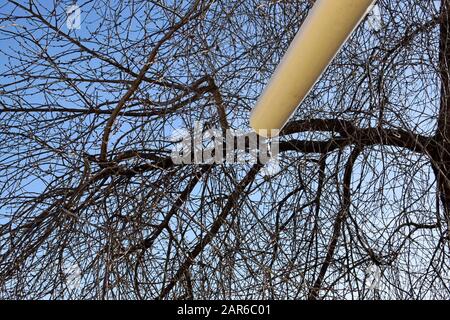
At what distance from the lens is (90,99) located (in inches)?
98.0

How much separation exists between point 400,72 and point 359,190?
19.2 inches

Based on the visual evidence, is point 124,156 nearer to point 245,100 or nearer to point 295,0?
point 245,100

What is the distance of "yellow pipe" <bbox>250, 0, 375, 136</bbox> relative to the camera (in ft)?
1.91

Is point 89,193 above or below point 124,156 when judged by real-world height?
below

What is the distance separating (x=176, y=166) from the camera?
8.14 ft

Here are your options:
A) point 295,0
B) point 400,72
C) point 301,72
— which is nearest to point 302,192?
point 400,72

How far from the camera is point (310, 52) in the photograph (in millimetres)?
604

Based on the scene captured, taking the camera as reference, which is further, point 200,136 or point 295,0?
point 295,0

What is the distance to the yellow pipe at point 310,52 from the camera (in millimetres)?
581

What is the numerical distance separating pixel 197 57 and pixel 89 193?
643 millimetres
